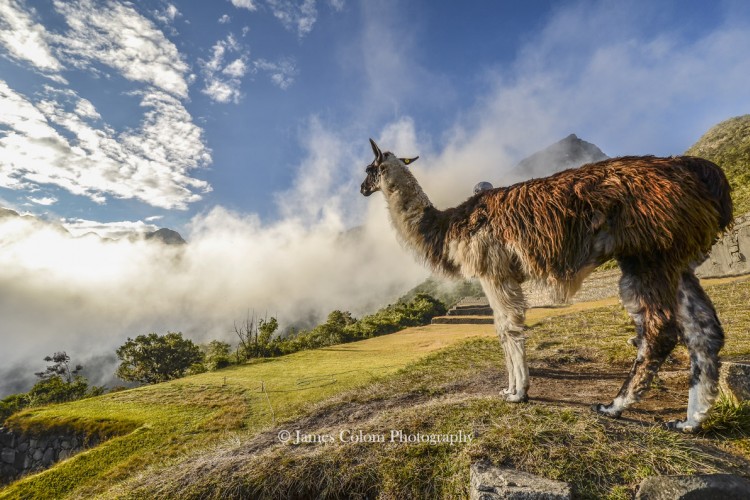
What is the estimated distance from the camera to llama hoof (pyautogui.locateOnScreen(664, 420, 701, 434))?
127 inches

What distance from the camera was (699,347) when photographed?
11.0ft

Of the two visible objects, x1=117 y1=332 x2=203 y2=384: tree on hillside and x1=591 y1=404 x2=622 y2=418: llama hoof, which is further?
x1=117 y1=332 x2=203 y2=384: tree on hillside

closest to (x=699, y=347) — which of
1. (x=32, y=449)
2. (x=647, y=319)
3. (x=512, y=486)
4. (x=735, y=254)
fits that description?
(x=647, y=319)

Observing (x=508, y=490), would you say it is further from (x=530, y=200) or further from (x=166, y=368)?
(x=166, y=368)

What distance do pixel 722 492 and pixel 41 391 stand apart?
124ft

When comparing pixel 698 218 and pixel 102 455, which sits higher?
pixel 698 218

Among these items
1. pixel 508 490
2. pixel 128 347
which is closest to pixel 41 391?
pixel 128 347

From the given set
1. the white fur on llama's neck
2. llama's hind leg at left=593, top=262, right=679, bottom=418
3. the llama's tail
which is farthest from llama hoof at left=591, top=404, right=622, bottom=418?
the white fur on llama's neck

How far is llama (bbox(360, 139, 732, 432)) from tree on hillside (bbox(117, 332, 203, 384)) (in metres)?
26.9

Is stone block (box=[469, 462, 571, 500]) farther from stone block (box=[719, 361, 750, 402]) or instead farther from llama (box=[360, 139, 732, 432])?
stone block (box=[719, 361, 750, 402])

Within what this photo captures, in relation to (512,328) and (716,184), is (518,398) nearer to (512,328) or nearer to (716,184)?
(512,328)

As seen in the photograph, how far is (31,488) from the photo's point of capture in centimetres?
534

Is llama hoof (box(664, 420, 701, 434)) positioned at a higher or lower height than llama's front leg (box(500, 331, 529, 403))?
lower

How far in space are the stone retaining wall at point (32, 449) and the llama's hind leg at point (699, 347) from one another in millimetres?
10810
